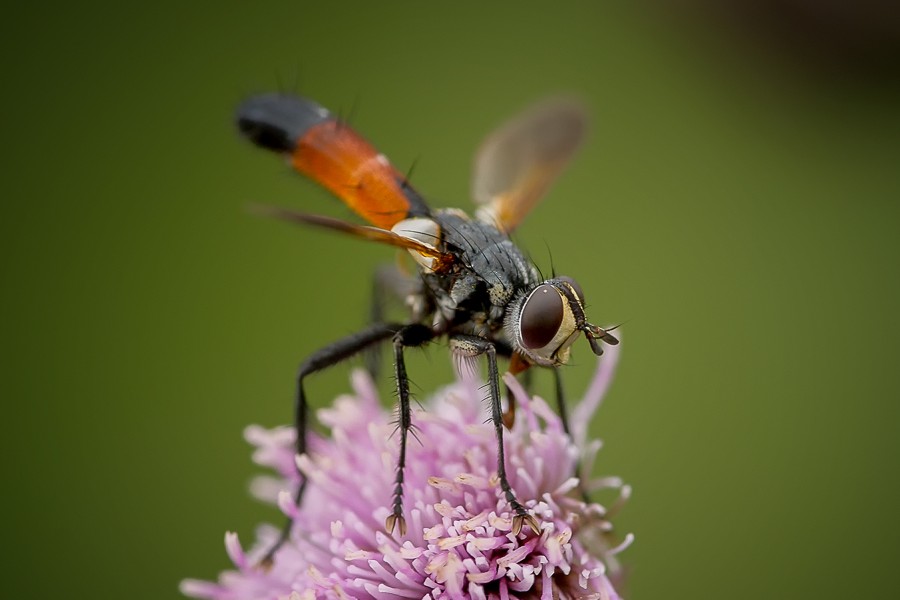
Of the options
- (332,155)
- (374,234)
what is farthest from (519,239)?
(374,234)

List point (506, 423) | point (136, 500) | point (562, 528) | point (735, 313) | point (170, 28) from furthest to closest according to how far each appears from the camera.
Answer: point (170, 28), point (735, 313), point (136, 500), point (506, 423), point (562, 528)

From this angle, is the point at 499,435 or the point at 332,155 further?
the point at 332,155

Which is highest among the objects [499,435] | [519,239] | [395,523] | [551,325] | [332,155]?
Result: [519,239]

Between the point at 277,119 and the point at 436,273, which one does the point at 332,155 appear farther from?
the point at 436,273

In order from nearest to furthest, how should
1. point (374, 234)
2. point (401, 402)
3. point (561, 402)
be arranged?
point (374, 234)
point (401, 402)
point (561, 402)

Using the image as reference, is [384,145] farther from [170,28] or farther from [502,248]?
[502,248]

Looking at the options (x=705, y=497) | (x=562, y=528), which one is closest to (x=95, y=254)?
(x=705, y=497)

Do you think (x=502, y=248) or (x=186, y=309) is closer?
(x=502, y=248)
